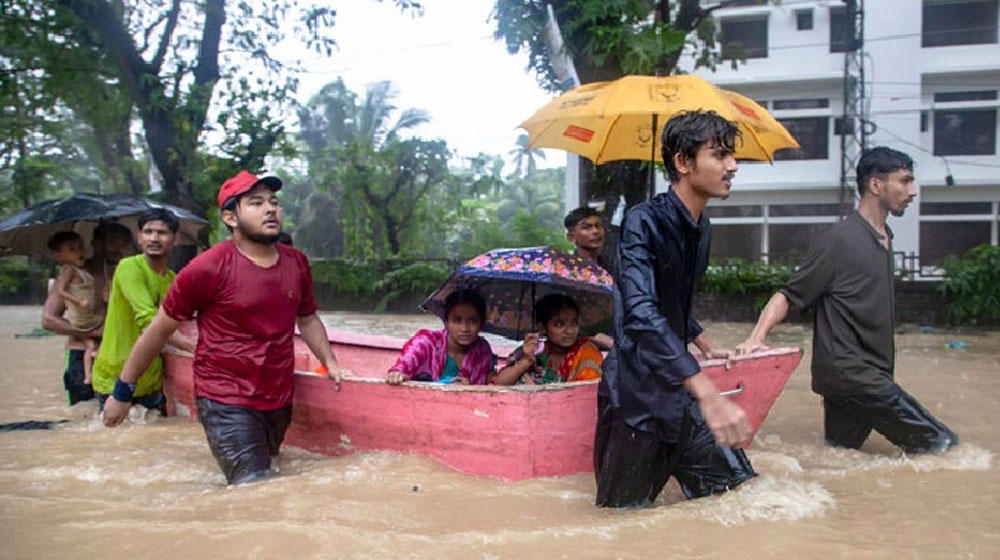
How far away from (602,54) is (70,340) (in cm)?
500

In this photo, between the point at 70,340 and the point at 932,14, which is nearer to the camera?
the point at 70,340

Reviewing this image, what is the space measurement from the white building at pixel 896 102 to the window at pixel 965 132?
0.03 m

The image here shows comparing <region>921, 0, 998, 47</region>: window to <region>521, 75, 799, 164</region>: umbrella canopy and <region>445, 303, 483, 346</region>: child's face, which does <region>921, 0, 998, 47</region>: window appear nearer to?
<region>521, 75, 799, 164</region>: umbrella canopy

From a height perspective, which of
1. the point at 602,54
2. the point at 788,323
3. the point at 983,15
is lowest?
the point at 788,323

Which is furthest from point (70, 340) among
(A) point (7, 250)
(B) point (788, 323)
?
(B) point (788, 323)

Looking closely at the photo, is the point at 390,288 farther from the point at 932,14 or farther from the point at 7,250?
the point at 932,14

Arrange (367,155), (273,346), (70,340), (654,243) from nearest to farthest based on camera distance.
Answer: (654,243) < (273,346) < (70,340) < (367,155)

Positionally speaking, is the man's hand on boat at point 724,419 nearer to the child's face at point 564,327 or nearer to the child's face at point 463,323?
the child's face at point 564,327

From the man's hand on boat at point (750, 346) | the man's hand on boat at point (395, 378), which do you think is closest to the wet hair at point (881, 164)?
the man's hand on boat at point (750, 346)

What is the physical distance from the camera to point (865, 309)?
4203mm

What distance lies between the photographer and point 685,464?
3250 mm

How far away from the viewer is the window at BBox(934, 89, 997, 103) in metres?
20.3

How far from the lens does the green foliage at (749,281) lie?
568 inches

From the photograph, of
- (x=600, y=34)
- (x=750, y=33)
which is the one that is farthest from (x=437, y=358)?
(x=750, y=33)
